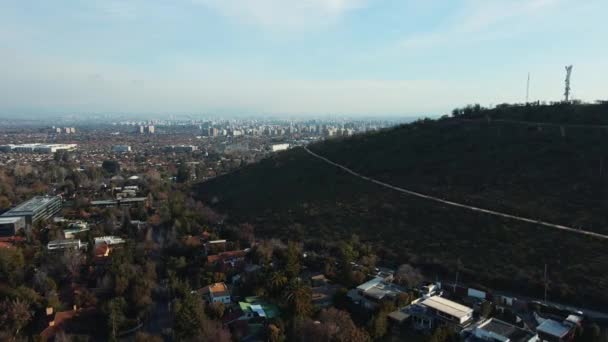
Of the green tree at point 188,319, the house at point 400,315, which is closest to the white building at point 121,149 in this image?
the green tree at point 188,319

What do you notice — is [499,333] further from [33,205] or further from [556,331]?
[33,205]

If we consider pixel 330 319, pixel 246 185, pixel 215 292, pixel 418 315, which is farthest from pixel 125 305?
pixel 246 185

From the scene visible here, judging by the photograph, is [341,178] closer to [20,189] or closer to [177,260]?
[177,260]

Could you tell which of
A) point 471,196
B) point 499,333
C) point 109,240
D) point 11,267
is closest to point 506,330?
point 499,333

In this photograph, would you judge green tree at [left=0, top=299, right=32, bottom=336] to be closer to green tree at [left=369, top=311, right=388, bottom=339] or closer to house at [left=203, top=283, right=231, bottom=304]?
house at [left=203, top=283, right=231, bottom=304]

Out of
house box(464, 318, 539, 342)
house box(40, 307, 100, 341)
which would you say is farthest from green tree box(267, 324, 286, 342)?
house box(40, 307, 100, 341)

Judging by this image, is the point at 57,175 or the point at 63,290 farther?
the point at 57,175
